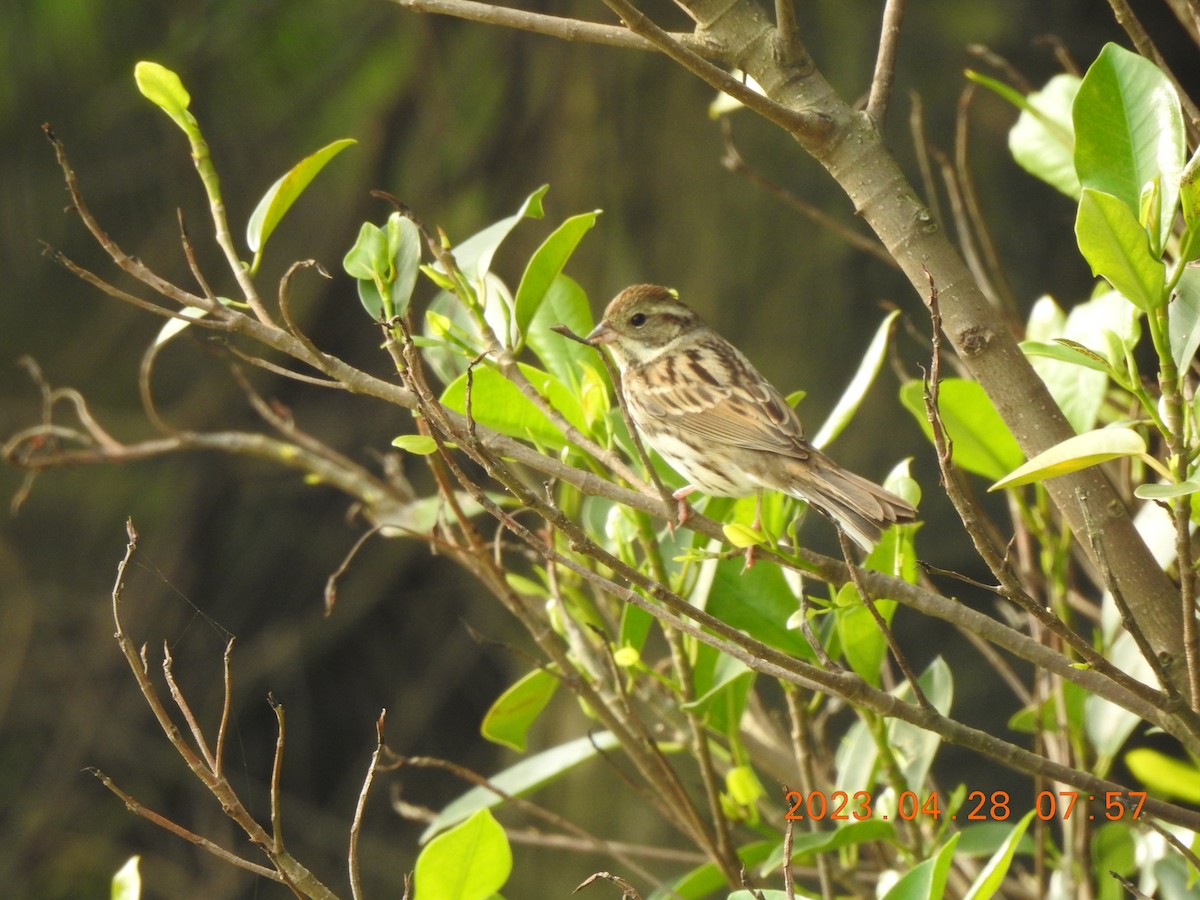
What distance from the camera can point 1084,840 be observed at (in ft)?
4.97

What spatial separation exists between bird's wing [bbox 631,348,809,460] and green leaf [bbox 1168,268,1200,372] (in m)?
0.82

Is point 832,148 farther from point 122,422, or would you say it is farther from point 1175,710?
point 122,422

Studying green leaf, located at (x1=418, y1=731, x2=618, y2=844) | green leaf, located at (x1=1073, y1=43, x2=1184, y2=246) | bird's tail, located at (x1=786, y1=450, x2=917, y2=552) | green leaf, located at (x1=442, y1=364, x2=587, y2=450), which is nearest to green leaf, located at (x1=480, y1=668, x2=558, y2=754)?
green leaf, located at (x1=418, y1=731, x2=618, y2=844)

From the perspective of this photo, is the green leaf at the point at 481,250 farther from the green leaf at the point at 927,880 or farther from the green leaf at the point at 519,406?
the green leaf at the point at 927,880

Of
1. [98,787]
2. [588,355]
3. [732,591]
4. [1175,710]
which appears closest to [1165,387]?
[1175,710]

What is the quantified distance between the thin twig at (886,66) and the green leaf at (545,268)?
337 mm

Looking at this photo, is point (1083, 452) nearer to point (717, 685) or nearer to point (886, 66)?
point (886, 66)

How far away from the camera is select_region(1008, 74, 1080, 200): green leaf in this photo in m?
1.64

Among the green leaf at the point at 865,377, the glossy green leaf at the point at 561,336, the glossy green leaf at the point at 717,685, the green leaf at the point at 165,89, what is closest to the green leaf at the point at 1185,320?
the green leaf at the point at 865,377

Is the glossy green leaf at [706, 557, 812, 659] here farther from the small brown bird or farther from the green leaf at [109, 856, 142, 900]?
the green leaf at [109, 856, 142, 900]

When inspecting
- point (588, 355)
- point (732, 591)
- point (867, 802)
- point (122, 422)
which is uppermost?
point (122, 422)

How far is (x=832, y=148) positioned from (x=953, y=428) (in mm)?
442

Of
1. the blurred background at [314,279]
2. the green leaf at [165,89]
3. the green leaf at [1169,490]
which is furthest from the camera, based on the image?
the blurred background at [314,279]

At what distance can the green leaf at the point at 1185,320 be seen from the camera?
110 cm
